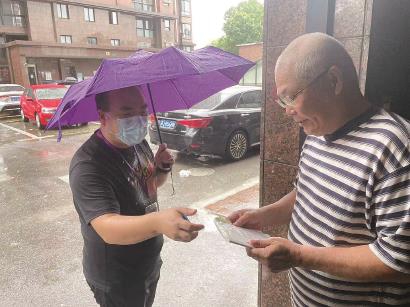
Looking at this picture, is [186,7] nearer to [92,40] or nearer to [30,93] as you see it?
[92,40]

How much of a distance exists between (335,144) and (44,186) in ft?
21.2

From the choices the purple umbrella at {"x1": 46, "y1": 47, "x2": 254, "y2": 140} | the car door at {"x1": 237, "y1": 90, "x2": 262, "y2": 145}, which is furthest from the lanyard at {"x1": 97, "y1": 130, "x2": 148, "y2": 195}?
the car door at {"x1": 237, "y1": 90, "x2": 262, "y2": 145}

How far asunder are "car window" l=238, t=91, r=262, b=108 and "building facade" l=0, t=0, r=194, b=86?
17.0 m

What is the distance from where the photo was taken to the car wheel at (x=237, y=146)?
7.75 m

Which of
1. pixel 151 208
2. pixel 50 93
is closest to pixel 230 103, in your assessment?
pixel 151 208

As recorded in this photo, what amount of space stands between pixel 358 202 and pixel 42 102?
13.6m

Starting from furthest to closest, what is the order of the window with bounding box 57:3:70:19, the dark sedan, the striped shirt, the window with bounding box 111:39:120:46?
the window with bounding box 111:39:120:46, the window with bounding box 57:3:70:19, the dark sedan, the striped shirt

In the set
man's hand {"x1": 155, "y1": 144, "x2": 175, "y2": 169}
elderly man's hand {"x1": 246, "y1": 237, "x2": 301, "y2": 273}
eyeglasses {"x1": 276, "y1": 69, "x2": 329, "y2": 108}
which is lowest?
elderly man's hand {"x1": 246, "y1": 237, "x2": 301, "y2": 273}

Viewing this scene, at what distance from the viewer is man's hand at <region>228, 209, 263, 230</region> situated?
1794 mm

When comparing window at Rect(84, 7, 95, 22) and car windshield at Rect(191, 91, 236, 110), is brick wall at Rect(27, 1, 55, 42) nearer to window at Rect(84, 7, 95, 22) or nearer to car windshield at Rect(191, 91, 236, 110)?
window at Rect(84, 7, 95, 22)

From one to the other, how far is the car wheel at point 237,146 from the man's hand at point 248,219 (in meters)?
5.87

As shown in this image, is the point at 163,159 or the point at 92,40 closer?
the point at 163,159

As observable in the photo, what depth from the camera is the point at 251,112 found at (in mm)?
7977

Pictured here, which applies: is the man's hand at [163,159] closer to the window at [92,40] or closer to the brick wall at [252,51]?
the brick wall at [252,51]
